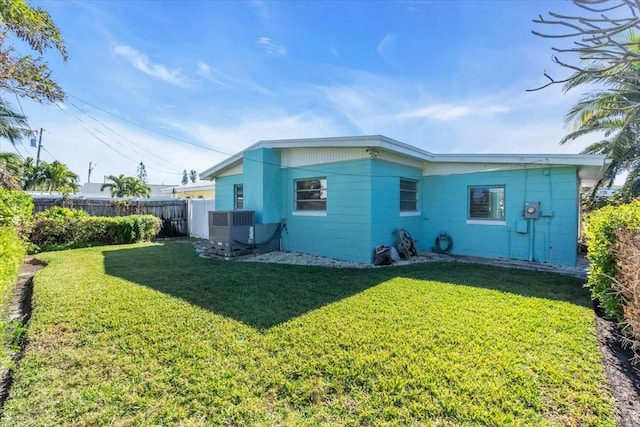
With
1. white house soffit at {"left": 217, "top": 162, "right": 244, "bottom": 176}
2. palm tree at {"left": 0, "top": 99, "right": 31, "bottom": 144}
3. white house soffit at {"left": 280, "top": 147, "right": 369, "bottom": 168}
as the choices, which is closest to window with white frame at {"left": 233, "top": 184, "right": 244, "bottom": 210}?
white house soffit at {"left": 217, "top": 162, "right": 244, "bottom": 176}

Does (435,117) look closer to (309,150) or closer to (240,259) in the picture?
(309,150)

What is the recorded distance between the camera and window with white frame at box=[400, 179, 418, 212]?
31.3ft

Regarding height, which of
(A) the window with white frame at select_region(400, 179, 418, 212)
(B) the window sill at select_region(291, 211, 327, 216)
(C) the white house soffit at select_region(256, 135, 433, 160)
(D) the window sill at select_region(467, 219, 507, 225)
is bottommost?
(D) the window sill at select_region(467, 219, 507, 225)

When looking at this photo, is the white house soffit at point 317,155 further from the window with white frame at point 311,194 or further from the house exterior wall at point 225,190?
the house exterior wall at point 225,190

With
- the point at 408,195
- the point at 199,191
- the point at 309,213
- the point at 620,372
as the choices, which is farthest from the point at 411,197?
the point at 199,191

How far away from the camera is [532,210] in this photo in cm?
819

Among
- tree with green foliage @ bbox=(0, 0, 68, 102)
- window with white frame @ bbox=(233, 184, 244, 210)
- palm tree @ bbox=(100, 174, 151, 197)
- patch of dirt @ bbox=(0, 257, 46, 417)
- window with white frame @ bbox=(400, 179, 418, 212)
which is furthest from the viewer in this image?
palm tree @ bbox=(100, 174, 151, 197)

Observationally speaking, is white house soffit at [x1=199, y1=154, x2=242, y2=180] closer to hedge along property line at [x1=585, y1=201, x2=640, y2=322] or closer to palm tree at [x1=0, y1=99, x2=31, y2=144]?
palm tree at [x1=0, y1=99, x2=31, y2=144]

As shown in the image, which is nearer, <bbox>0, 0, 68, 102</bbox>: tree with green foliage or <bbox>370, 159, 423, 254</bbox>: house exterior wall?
<bbox>0, 0, 68, 102</bbox>: tree with green foliage

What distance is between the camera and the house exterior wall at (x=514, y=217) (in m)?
7.87

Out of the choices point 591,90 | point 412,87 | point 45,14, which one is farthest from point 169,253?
point 591,90

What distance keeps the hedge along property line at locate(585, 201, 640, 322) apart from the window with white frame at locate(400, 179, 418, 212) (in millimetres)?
5260

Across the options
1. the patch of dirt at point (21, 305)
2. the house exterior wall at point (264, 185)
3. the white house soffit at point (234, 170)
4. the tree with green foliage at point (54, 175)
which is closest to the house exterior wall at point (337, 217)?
the house exterior wall at point (264, 185)

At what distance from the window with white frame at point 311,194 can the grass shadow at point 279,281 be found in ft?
8.06
